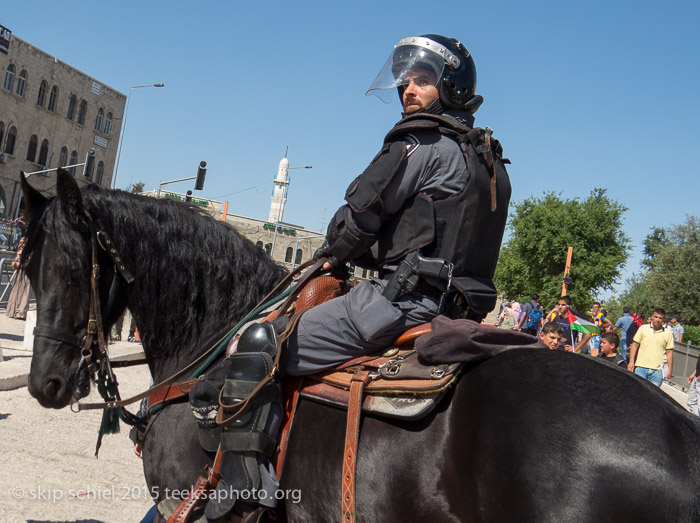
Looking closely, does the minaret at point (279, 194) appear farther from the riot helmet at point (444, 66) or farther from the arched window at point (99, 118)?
the riot helmet at point (444, 66)

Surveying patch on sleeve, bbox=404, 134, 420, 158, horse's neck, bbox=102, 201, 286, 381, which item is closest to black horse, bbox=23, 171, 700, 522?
horse's neck, bbox=102, 201, 286, 381

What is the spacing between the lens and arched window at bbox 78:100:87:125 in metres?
55.3

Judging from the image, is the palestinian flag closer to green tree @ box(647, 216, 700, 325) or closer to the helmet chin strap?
the helmet chin strap

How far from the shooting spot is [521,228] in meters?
52.4

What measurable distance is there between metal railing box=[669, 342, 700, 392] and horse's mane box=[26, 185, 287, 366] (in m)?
22.5

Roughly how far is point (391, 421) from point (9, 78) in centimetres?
5322

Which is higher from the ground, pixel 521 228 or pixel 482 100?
pixel 521 228

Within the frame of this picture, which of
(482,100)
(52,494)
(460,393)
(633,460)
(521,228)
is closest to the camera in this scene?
(633,460)

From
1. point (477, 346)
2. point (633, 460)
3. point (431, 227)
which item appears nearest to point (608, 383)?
point (633, 460)

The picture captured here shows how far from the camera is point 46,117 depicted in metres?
51.4

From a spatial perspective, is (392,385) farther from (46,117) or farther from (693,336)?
(46,117)

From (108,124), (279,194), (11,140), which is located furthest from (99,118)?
(279,194)

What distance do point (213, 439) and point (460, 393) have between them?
3.96ft

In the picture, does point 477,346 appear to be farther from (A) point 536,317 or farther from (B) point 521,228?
(B) point 521,228
